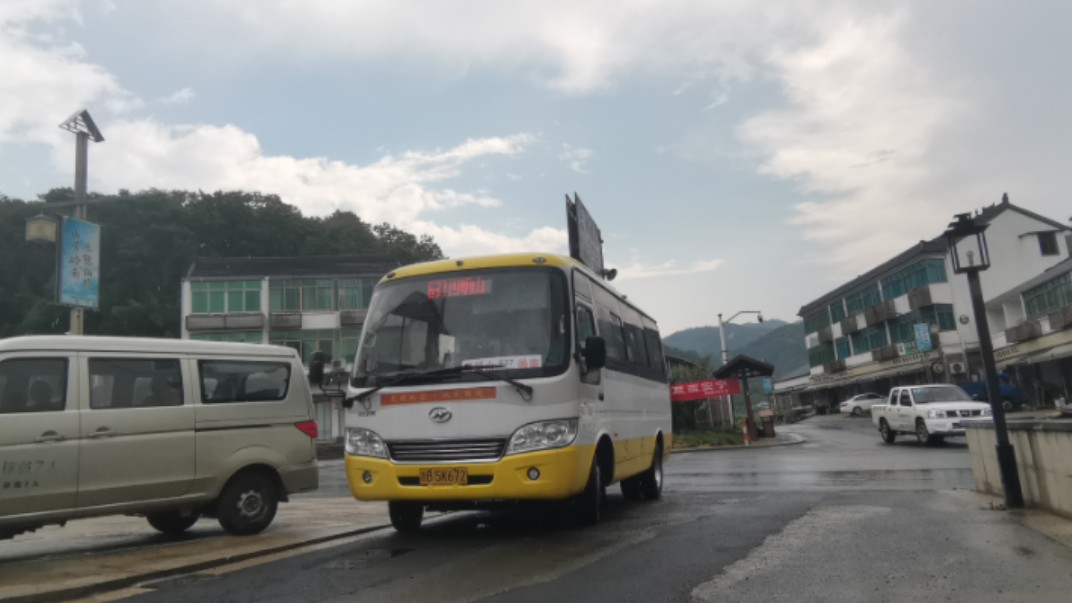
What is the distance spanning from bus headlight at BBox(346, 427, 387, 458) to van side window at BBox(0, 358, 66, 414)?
2765mm

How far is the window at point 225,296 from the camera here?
4831cm

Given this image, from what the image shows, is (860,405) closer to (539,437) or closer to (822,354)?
(822,354)

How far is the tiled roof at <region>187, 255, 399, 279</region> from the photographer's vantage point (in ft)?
164

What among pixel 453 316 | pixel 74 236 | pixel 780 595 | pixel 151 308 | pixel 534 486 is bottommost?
pixel 780 595

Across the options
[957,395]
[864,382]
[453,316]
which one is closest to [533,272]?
[453,316]

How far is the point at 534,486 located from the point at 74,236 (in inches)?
464

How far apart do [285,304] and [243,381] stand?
4303cm

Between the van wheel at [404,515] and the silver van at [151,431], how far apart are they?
1.49 metres

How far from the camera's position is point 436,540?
799 cm

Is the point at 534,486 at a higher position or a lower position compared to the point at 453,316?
lower

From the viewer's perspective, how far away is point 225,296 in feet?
160

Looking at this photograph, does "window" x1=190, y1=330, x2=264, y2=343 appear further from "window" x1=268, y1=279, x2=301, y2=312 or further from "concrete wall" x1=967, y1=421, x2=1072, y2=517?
"concrete wall" x1=967, y1=421, x2=1072, y2=517

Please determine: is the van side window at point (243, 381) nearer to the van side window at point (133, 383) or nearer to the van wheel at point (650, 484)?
the van side window at point (133, 383)

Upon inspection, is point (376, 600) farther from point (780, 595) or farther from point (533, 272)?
point (533, 272)
